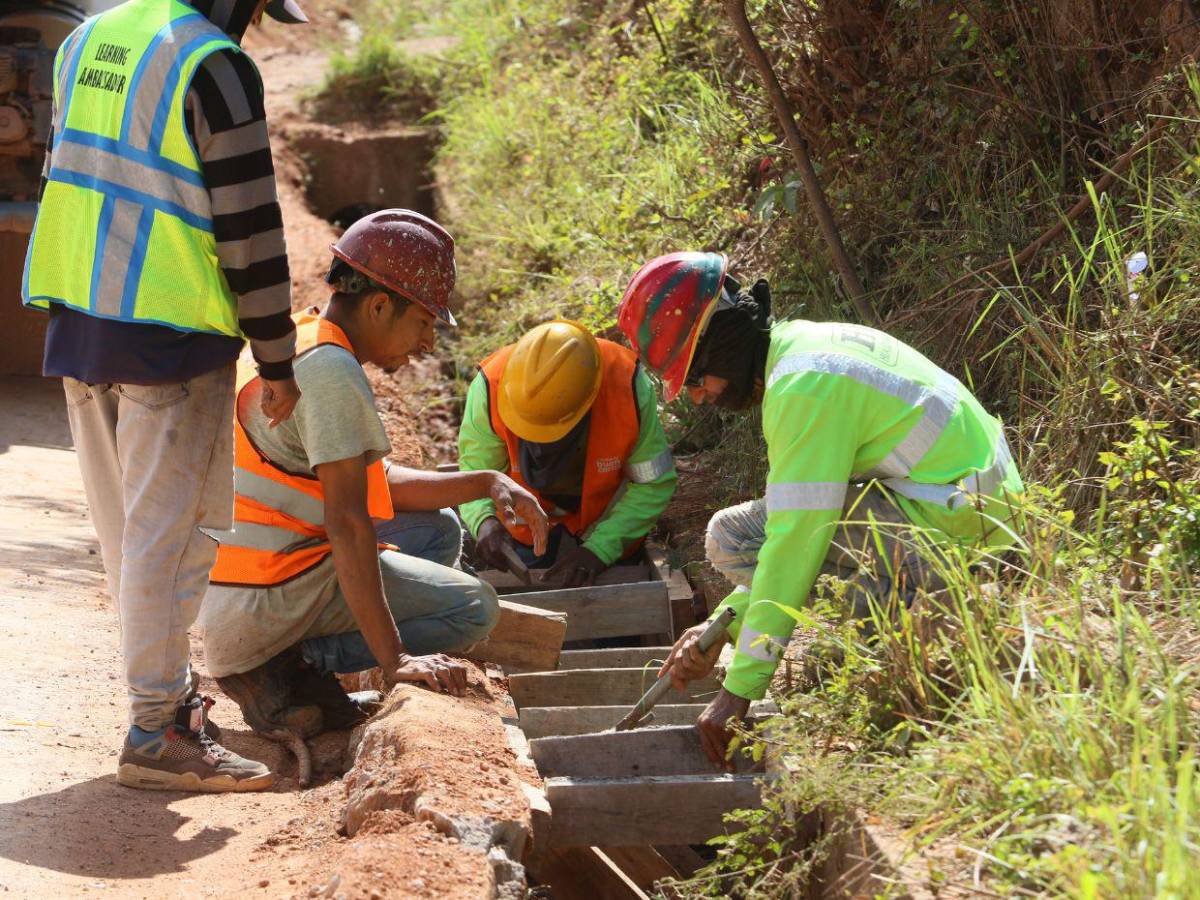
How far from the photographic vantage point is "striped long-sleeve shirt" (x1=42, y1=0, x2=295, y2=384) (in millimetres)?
3154

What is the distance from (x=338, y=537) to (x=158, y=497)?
1.50 ft

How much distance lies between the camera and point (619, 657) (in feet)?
14.3

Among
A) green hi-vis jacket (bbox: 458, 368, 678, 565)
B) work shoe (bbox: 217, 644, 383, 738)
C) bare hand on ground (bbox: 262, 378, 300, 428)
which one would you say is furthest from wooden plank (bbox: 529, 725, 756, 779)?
green hi-vis jacket (bbox: 458, 368, 678, 565)

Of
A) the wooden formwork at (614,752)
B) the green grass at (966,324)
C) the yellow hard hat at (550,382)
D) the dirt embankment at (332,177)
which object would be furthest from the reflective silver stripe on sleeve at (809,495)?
the dirt embankment at (332,177)

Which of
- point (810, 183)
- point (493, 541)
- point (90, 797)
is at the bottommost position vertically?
point (493, 541)

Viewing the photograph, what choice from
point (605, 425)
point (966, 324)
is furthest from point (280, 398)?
point (966, 324)

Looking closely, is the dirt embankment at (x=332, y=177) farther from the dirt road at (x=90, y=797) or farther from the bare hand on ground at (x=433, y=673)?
the bare hand on ground at (x=433, y=673)

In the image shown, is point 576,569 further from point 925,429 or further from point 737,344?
point 925,429

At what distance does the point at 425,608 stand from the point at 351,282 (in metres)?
0.97

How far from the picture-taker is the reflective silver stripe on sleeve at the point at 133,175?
3158 millimetres

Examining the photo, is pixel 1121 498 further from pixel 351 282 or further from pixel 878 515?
pixel 351 282

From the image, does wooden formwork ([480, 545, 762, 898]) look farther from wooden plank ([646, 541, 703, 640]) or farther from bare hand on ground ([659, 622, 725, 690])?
bare hand on ground ([659, 622, 725, 690])

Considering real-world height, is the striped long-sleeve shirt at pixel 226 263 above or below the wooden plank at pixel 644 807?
above

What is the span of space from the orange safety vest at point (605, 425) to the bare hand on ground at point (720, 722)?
6.87 ft
